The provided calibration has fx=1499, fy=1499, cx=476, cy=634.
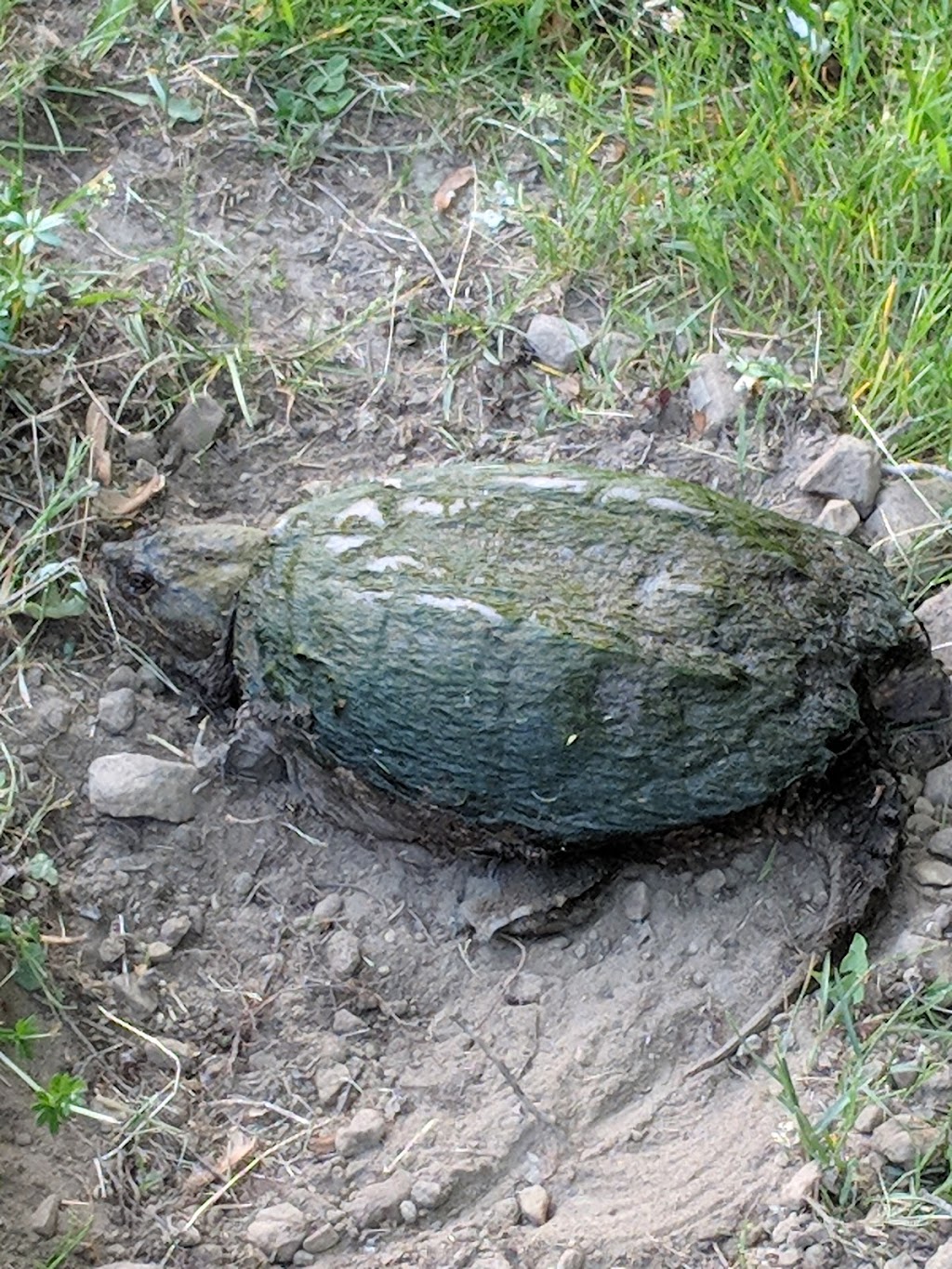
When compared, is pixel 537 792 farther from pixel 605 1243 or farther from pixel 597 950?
pixel 605 1243

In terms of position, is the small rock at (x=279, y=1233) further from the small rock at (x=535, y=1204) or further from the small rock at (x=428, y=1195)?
the small rock at (x=535, y=1204)

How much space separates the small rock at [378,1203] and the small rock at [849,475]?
5.57 feet

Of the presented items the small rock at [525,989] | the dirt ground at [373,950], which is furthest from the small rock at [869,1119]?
the small rock at [525,989]

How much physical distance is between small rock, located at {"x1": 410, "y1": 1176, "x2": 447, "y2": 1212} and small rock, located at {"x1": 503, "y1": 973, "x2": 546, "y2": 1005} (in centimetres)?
40

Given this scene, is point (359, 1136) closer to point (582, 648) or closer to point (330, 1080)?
point (330, 1080)

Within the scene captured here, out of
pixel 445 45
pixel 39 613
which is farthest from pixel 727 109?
pixel 39 613

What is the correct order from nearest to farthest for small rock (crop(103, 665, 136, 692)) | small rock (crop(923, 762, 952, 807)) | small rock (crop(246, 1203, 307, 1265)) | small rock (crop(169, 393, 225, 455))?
1. small rock (crop(246, 1203, 307, 1265))
2. small rock (crop(923, 762, 952, 807))
3. small rock (crop(103, 665, 136, 692))
4. small rock (crop(169, 393, 225, 455))

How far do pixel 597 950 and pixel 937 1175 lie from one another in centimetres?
71

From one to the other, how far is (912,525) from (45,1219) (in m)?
2.16

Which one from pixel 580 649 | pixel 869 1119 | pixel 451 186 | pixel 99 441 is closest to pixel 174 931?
pixel 580 649

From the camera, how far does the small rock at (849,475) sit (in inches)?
127

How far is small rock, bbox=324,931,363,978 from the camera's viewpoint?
2758 millimetres

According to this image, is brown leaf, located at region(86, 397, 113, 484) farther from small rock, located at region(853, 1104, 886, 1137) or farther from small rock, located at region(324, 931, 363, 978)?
small rock, located at region(853, 1104, 886, 1137)

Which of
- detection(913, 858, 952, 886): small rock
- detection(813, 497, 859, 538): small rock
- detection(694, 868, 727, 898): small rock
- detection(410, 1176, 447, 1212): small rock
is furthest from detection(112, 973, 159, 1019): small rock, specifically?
detection(813, 497, 859, 538): small rock
